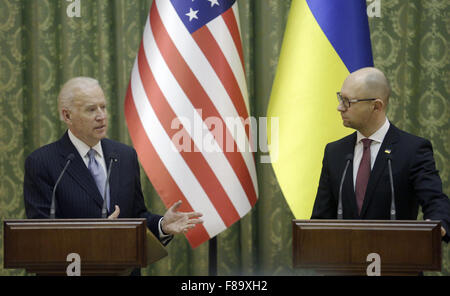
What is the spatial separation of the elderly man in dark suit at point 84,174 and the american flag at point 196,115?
351mm

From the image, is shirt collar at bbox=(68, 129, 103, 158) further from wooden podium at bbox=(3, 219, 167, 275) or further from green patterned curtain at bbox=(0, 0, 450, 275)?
green patterned curtain at bbox=(0, 0, 450, 275)

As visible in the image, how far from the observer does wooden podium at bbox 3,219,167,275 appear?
6.86 feet

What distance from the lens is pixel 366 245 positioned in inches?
80.8

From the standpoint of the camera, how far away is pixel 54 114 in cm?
467

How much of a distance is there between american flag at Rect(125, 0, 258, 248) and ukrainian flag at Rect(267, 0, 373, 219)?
0.78 ft

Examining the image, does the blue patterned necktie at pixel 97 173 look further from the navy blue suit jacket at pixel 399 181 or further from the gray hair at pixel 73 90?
the navy blue suit jacket at pixel 399 181

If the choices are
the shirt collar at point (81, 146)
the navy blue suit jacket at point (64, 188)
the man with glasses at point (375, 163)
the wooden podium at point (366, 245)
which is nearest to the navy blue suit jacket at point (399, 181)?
the man with glasses at point (375, 163)

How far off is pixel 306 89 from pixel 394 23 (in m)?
1.71

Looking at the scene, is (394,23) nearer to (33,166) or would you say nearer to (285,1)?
(285,1)

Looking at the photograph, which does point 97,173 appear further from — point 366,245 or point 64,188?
point 366,245

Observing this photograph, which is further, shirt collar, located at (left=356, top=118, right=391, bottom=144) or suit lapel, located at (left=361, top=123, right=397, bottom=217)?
shirt collar, located at (left=356, top=118, right=391, bottom=144)

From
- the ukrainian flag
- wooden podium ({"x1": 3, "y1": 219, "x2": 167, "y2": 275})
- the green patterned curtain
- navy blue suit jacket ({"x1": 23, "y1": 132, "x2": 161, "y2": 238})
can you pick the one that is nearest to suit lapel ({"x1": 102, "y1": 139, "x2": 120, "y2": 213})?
navy blue suit jacket ({"x1": 23, "y1": 132, "x2": 161, "y2": 238})

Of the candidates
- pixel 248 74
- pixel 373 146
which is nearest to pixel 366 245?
pixel 373 146

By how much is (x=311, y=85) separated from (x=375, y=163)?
894mm
